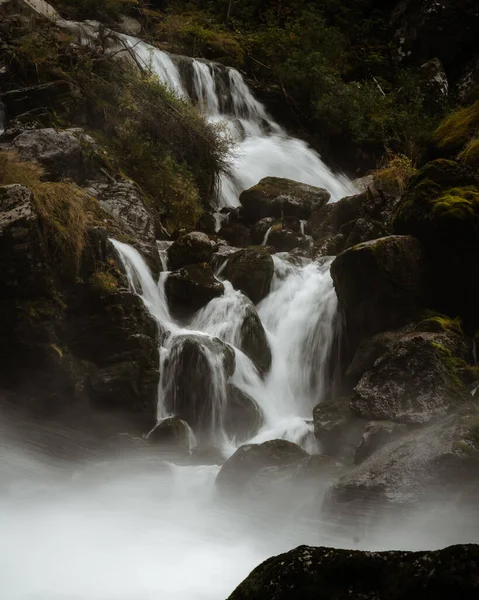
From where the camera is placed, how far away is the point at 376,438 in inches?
265

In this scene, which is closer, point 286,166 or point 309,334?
point 309,334

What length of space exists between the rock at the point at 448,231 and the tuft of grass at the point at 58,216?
5367mm

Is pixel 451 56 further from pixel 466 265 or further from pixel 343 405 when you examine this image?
pixel 343 405

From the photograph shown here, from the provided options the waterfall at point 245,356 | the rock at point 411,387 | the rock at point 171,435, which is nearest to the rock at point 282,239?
the waterfall at point 245,356

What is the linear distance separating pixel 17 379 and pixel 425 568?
20.5ft

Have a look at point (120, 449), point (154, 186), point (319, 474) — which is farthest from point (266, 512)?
point (154, 186)

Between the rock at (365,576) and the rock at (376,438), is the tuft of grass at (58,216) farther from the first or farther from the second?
the rock at (365,576)

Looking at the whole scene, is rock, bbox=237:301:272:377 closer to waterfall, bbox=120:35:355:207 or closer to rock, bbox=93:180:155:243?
rock, bbox=93:180:155:243

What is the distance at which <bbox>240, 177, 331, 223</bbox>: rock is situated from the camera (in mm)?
14273

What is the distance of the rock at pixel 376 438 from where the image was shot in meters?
6.67

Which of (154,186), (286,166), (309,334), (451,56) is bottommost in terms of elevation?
(309,334)

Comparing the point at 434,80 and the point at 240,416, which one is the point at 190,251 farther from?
the point at 434,80

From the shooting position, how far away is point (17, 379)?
7309 millimetres

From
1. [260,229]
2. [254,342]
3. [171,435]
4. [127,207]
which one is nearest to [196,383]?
[171,435]
